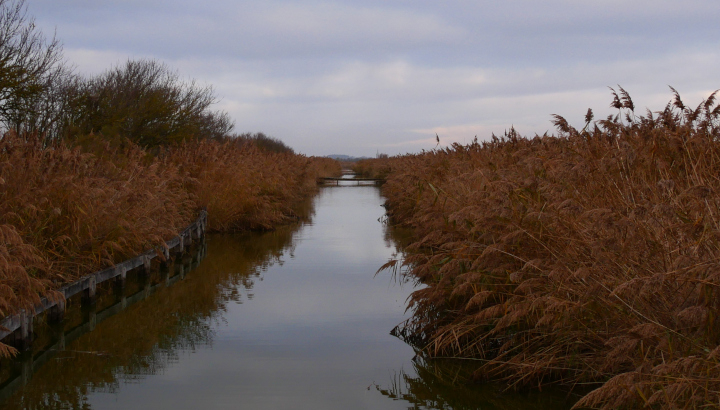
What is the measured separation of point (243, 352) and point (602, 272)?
3701 mm

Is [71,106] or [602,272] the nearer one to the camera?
[602,272]

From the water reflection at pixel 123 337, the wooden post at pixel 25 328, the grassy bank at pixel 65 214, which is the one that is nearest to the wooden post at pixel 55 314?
the water reflection at pixel 123 337

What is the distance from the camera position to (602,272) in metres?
4.86

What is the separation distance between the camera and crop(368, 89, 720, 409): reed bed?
3.84 metres

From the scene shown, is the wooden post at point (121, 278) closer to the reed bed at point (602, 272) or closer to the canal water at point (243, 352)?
the canal water at point (243, 352)

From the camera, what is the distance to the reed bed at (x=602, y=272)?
3.84 metres

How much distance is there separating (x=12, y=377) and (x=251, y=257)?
7150mm

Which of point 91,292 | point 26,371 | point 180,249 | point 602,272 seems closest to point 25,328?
point 26,371

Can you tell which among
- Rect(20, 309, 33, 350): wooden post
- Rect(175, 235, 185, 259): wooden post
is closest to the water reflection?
Rect(20, 309, 33, 350): wooden post

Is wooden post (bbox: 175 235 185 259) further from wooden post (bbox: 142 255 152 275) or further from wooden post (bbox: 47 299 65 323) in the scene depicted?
wooden post (bbox: 47 299 65 323)

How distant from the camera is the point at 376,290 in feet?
32.5

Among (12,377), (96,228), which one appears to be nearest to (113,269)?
(96,228)

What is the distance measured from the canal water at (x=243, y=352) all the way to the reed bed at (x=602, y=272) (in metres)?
0.42

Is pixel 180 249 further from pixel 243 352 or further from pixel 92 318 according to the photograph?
pixel 243 352
